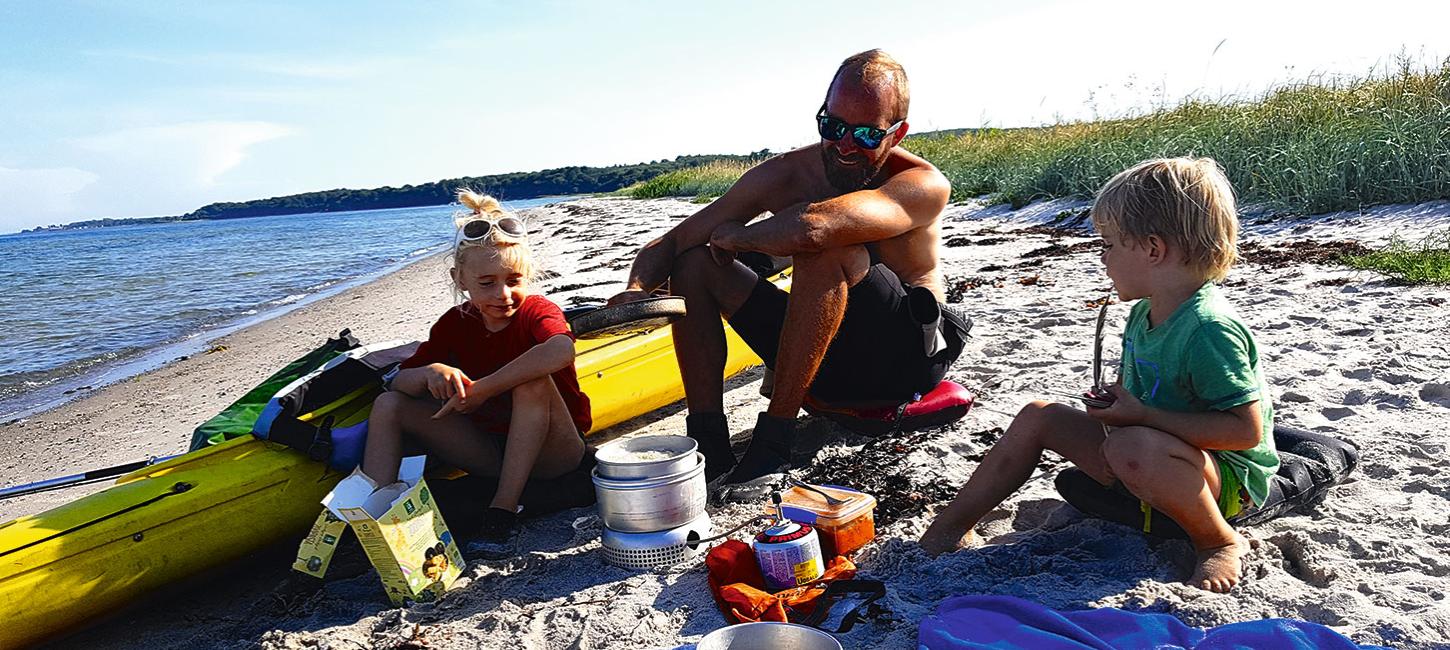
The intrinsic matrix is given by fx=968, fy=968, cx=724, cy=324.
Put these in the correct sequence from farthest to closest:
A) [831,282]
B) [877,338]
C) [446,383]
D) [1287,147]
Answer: [1287,147] < [877,338] < [831,282] < [446,383]

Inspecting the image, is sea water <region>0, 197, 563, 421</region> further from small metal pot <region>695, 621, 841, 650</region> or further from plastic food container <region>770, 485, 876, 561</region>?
small metal pot <region>695, 621, 841, 650</region>

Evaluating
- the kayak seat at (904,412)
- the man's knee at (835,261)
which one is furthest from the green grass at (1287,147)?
the man's knee at (835,261)

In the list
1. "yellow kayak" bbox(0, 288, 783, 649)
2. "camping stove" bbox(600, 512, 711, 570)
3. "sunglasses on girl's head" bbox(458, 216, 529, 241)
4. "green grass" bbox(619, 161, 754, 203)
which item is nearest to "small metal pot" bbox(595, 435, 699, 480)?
"camping stove" bbox(600, 512, 711, 570)

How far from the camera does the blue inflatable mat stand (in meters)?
2.18

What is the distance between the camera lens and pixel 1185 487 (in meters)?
2.49

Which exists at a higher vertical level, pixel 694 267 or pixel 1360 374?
pixel 694 267

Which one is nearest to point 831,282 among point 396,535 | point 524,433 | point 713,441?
point 713,441

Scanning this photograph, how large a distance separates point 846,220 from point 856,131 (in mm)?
448

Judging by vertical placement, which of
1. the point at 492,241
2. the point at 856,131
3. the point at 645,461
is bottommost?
the point at 645,461

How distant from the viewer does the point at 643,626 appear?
2670 mm

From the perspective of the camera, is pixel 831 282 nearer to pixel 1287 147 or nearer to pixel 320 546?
pixel 320 546

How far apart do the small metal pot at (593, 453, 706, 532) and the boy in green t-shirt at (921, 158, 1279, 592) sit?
1233 millimetres

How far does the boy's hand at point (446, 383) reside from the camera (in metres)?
3.36

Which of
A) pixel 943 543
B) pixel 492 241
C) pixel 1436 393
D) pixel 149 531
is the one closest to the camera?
pixel 943 543
